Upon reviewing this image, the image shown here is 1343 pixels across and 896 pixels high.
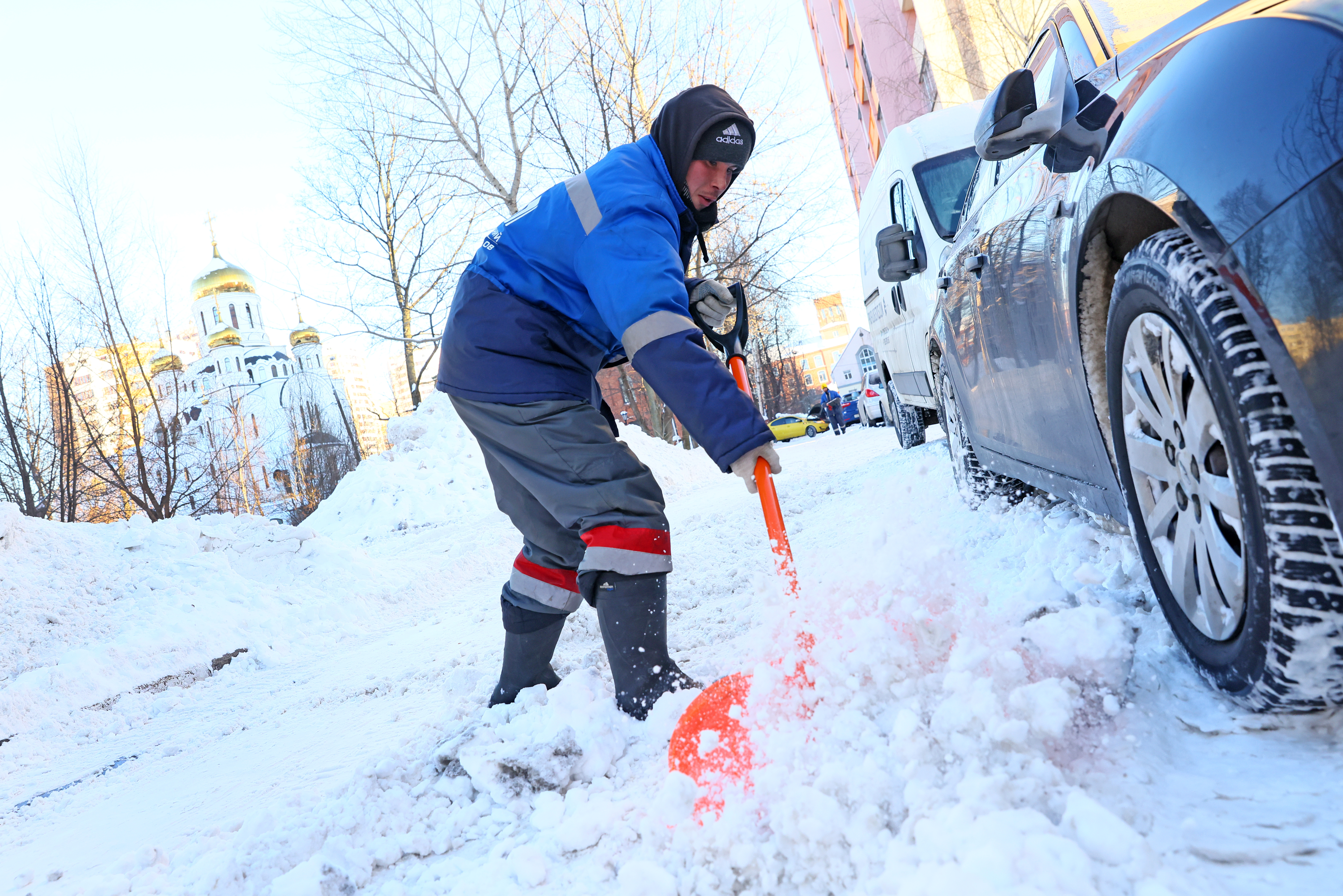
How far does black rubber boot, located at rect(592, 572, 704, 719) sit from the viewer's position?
2203 millimetres

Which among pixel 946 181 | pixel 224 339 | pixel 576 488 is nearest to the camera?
pixel 576 488

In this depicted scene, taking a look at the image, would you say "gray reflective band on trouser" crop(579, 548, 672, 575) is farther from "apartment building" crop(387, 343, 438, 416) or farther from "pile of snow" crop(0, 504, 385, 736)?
"apartment building" crop(387, 343, 438, 416)

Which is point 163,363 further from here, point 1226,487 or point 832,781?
point 1226,487

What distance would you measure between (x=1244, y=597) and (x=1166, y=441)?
0.32m

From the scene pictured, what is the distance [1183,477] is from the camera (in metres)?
1.49

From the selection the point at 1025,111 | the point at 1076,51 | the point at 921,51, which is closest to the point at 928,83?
the point at 921,51

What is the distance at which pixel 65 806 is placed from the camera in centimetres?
293

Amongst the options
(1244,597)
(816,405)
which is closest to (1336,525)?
(1244,597)

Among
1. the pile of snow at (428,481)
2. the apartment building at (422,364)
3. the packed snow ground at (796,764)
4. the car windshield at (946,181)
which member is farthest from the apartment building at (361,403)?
the packed snow ground at (796,764)

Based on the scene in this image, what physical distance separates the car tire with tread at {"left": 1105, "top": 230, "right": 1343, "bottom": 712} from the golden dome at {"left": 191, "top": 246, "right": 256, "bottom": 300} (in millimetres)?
73737

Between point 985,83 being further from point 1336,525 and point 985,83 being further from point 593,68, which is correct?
point 1336,525

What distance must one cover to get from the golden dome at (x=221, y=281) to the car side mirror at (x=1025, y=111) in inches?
2877

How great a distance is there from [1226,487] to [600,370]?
1711 mm

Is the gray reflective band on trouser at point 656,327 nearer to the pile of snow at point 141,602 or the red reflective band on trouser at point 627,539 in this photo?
the red reflective band on trouser at point 627,539
